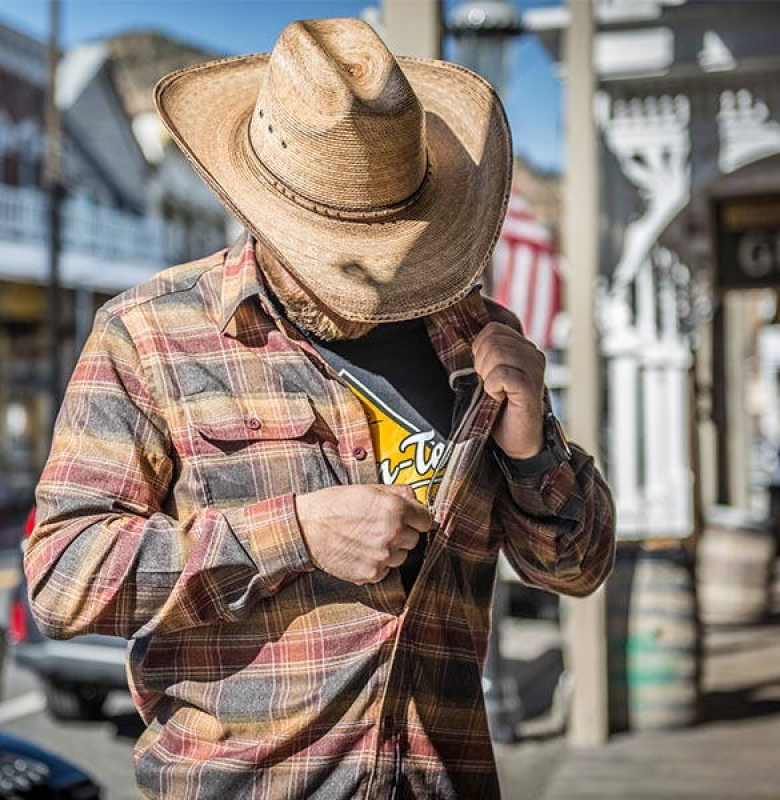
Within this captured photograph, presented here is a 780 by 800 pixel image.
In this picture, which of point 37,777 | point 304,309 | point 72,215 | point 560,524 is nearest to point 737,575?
point 37,777

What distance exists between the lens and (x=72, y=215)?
2466 cm

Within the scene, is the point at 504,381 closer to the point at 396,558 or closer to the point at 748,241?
the point at 396,558

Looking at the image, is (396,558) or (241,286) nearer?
(396,558)

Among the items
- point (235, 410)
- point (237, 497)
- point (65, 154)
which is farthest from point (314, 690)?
point (65, 154)

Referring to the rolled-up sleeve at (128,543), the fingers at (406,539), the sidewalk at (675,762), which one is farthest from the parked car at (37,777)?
the sidewalk at (675,762)

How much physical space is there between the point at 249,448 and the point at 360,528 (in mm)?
245

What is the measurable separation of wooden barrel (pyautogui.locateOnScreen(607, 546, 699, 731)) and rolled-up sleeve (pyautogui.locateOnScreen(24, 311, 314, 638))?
4.71 meters

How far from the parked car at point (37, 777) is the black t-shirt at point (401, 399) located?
1449mm

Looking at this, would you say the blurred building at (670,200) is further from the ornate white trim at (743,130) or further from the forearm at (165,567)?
the forearm at (165,567)

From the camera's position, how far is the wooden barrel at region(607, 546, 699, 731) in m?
6.11

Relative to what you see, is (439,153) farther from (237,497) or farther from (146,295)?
(237,497)

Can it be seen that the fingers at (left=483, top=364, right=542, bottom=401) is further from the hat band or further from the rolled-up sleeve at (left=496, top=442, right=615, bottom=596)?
the hat band

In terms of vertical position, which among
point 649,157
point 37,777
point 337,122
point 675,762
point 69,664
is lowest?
point 675,762

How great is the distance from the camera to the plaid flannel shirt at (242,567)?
1641 millimetres
